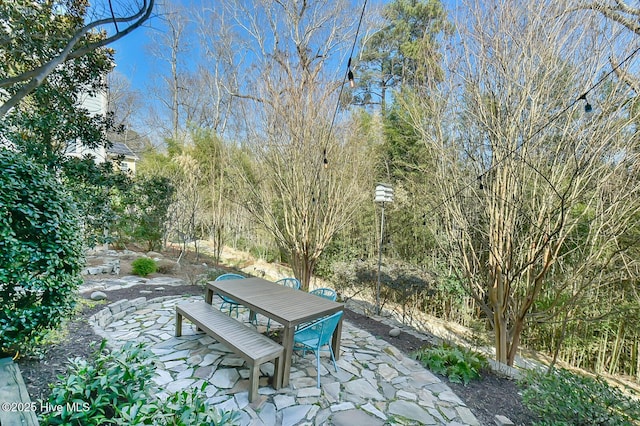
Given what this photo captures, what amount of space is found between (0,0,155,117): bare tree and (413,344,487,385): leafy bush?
472 centimetres

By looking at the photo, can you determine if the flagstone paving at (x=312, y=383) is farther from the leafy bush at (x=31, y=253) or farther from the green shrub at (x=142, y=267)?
the green shrub at (x=142, y=267)

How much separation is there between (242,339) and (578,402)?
2.40 meters

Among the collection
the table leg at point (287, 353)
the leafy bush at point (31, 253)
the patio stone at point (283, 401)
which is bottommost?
the patio stone at point (283, 401)

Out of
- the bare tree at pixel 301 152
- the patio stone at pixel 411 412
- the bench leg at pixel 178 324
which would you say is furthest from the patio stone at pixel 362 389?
the bare tree at pixel 301 152

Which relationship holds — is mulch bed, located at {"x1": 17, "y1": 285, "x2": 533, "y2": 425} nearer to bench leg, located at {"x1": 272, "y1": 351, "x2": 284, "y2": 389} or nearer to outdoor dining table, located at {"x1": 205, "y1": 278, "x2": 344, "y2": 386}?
outdoor dining table, located at {"x1": 205, "y1": 278, "x2": 344, "y2": 386}

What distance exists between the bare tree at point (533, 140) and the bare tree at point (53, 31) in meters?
3.51

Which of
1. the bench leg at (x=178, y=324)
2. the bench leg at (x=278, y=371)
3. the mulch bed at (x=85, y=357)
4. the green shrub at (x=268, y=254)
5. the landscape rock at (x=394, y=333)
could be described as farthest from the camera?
the green shrub at (x=268, y=254)

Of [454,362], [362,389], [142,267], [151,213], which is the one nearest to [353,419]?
[362,389]

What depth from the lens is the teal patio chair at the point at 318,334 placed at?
92.4 inches

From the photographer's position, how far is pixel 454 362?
107 inches

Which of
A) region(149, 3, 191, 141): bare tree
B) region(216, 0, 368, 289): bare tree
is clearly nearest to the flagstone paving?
region(216, 0, 368, 289): bare tree

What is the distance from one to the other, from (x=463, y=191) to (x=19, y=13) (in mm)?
4990

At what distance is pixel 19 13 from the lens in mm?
2762

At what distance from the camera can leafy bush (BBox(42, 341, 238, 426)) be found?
1330 millimetres
